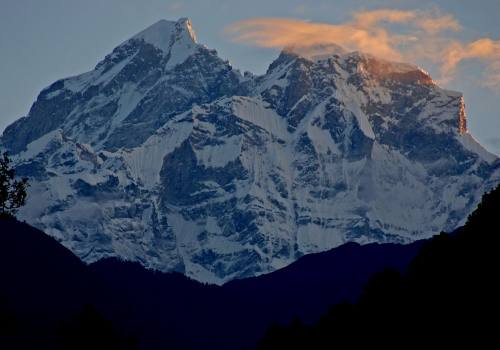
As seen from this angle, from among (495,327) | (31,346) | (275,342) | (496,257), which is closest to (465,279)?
(496,257)

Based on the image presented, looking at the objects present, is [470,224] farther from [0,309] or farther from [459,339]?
[0,309]

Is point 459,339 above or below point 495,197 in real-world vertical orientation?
below

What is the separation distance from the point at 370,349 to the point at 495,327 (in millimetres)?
12296

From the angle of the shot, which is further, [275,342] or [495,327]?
[275,342]

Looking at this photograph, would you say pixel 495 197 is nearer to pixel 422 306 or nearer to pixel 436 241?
pixel 436 241

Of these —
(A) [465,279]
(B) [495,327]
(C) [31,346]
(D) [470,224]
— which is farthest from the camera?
(C) [31,346]

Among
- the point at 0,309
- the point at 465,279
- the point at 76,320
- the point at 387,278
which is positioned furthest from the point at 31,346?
the point at 465,279

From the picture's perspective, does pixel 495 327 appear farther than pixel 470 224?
No

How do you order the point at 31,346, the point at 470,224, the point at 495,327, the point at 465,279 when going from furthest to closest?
1. the point at 31,346
2. the point at 470,224
3. the point at 465,279
4. the point at 495,327

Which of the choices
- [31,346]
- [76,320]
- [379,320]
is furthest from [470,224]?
[31,346]

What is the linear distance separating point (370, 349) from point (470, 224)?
1470 centimetres

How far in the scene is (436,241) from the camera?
128625mm

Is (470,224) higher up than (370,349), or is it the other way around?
(470,224)

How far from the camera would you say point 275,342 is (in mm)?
130125
